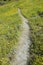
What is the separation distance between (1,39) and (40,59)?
23.8ft

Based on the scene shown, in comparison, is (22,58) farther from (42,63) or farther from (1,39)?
(1,39)

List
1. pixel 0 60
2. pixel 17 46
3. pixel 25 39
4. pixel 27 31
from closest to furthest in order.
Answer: pixel 0 60, pixel 17 46, pixel 25 39, pixel 27 31

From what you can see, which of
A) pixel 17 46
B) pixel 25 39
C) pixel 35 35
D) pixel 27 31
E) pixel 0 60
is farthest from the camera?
pixel 27 31

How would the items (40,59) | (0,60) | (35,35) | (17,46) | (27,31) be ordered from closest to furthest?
(0,60) < (40,59) < (17,46) < (35,35) < (27,31)

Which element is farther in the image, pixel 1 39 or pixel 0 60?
pixel 1 39

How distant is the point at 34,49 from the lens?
29812 mm

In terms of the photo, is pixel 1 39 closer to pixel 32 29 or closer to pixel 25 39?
pixel 25 39

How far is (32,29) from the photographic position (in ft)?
134

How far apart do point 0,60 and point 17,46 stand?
5.82 meters

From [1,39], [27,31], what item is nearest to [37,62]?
[1,39]

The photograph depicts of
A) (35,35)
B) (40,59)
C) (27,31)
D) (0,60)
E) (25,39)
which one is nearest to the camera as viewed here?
(0,60)

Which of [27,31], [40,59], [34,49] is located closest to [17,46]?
[34,49]

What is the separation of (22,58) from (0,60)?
2.90 meters

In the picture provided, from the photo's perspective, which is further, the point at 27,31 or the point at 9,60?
the point at 27,31
